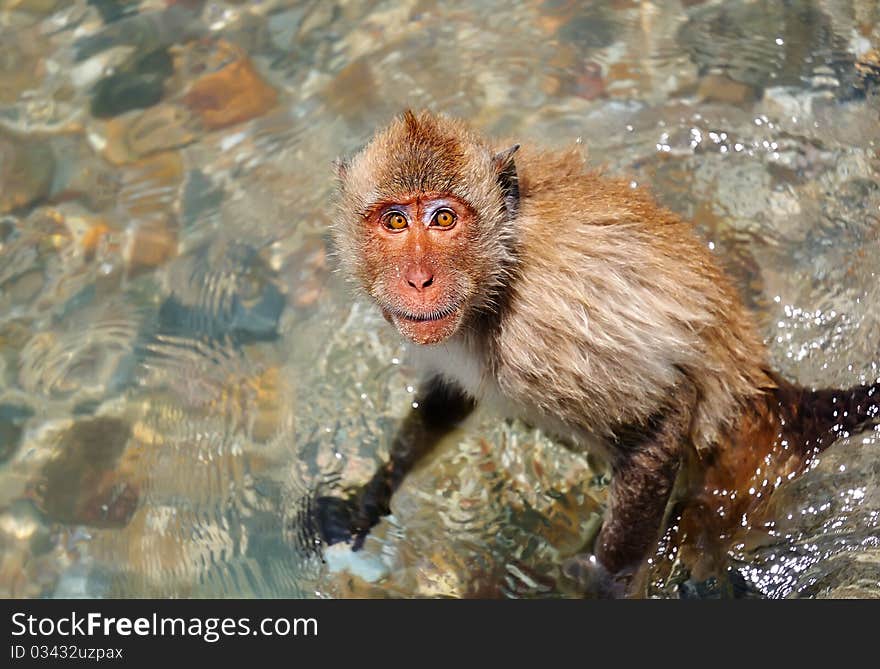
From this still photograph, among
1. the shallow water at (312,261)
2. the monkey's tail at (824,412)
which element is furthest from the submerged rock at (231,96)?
the monkey's tail at (824,412)

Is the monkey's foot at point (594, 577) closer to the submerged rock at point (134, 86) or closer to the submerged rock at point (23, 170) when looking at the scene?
the submerged rock at point (23, 170)

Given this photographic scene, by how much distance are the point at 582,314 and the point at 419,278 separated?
733mm

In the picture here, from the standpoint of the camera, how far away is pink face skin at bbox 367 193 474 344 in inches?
150

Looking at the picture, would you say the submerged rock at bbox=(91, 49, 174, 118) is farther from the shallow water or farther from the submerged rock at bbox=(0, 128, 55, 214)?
the submerged rock at bbox=(0, 128, 55, 214)

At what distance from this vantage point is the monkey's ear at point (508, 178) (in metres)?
3.97

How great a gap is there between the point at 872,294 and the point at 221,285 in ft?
12.4

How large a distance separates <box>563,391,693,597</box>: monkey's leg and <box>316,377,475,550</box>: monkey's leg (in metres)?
0.94

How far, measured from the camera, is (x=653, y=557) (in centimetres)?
502

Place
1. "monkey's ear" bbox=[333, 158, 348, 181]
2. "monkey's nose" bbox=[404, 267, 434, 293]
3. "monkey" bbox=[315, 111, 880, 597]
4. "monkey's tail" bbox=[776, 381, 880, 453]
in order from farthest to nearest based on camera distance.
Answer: "monkey's tail" bbox=[776, 381, 880, 453], "monkey's ear" bbox=[333, 158, 348, 181], "monkey" bbox=[315, 111, 880, 597], "monkey's nose" bbox=[404, 267, 434, 293]

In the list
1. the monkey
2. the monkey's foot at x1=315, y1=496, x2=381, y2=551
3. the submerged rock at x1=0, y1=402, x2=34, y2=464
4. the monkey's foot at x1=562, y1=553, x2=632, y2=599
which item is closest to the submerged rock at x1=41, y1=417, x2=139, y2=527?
the submerged rock at x1=0, y1=402, x2=34, y2=464

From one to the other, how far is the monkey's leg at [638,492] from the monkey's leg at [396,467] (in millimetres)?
941

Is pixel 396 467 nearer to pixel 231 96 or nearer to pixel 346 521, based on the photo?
pixel 346 521

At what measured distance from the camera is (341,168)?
14.0 ft

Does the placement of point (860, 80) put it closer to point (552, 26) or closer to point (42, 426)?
point (552, 26)
